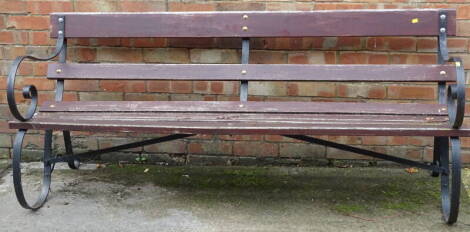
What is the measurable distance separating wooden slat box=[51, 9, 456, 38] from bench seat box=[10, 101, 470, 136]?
0.44 m

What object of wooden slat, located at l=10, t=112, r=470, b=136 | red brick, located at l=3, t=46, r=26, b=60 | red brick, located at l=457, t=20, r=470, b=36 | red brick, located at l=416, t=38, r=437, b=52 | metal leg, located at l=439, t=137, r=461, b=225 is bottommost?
metal leg, located at l=439, t=137, r=461, b=225

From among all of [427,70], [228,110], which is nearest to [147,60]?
[228,110]

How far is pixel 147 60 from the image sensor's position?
330cm

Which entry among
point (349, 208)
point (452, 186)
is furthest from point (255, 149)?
point (452, 186)

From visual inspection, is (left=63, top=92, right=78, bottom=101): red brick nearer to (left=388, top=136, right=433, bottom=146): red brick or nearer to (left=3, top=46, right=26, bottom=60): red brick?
(left=3, top=46, right=26, bottom=60): red brick

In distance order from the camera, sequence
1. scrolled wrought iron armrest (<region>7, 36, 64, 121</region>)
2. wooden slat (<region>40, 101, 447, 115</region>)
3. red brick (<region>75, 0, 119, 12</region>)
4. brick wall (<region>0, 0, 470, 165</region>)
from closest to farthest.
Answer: scrolled wrought iron armrest (<region>7, 36, 64, 121</region>), wooden slat (<region>40, 101, 447, 115</region>), brick wall (<region>0, 0, 470, 165</region>), red brick (<region>75, 0, 119, 12</region>)

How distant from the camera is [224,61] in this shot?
10.7 ft

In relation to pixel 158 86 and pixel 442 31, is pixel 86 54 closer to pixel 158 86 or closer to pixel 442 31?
pixel 158 86

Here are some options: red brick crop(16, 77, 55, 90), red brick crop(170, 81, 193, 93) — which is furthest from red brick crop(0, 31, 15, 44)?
red brick crop(170, 81, 193, 93)

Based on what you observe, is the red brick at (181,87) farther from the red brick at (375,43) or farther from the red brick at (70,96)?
the red brick at (375,43)

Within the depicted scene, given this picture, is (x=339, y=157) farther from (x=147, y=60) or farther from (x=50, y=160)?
(x=50, y=160)

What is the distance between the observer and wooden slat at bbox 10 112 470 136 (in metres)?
2.34

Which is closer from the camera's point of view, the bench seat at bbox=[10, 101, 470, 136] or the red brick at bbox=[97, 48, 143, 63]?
the bench seat at bbox=[10, 101, 470, 136]

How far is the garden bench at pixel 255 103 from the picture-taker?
243cm
